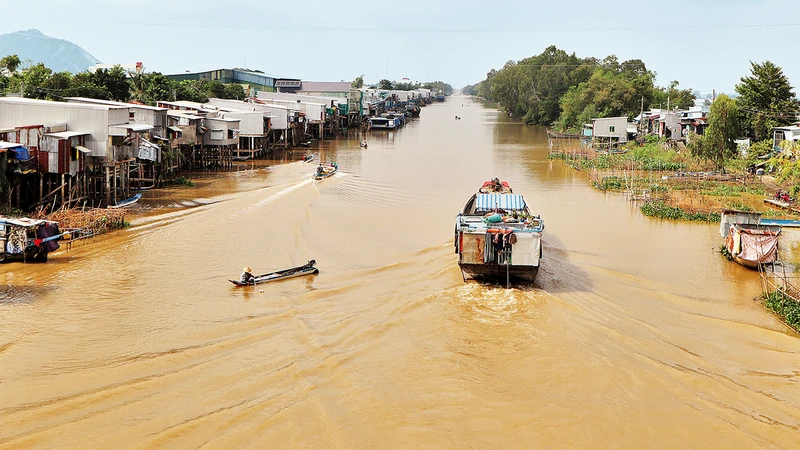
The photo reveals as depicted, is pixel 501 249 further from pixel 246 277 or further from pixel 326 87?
pixel 326 87

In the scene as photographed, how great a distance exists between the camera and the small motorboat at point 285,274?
16656 millimetres

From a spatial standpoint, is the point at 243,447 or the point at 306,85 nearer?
the point at 243,447

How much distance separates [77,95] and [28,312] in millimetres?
27246

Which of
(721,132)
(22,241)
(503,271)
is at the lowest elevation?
(503,271)

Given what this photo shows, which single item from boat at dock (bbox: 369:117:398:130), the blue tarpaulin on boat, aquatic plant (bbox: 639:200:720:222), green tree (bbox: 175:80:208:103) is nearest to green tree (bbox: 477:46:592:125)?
boat at dock (bbox: 369:117:398:130)

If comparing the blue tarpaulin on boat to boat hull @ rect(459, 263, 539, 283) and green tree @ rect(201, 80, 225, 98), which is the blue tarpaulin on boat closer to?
boat hull @ rect(459, 263, 539, 283)

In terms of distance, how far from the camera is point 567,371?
12.4 m

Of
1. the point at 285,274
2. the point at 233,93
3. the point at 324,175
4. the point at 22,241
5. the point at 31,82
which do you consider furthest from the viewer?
the point at 233,93

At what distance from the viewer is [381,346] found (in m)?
13.4

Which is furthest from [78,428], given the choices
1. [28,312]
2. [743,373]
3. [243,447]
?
[743,373]

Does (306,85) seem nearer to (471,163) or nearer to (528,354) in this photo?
(471,163)

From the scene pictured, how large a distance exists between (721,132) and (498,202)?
20676 millimetres

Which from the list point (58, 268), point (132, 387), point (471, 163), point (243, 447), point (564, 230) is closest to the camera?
point (243, 447)

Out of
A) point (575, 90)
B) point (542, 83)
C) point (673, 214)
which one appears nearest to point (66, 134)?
point (673, 214)
